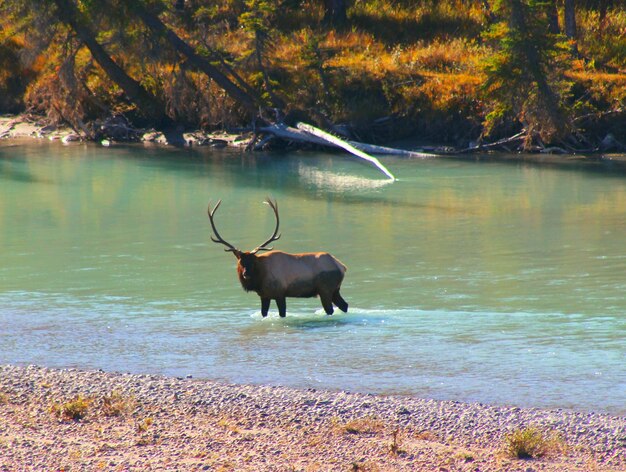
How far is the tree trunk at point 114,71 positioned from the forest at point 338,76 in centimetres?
5

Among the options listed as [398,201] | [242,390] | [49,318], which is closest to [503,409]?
[242,390]

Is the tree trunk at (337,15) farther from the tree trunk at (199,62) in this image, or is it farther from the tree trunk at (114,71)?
the tree trunk at (199,62)

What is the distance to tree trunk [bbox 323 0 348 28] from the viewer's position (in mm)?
39278

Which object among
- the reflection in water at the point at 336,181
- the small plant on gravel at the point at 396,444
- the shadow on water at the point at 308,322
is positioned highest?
the reflection in water at the point at 336,181

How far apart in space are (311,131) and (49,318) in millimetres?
18695

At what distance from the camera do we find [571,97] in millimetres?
30062

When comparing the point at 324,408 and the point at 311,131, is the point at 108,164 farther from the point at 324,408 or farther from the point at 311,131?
the point at 324,408

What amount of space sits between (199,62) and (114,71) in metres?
3.10

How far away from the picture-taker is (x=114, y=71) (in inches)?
1310

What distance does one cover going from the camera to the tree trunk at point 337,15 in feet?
129

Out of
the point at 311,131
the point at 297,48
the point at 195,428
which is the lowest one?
the point at 195,428

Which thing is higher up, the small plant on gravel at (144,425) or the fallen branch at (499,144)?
the fallen branch at (499,144)

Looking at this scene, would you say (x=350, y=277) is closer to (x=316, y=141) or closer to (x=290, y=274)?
(x=290, y=274)

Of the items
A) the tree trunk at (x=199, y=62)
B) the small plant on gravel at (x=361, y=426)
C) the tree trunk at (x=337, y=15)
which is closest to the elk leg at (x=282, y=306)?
the small plant on gravel at (x=361, y=426)
